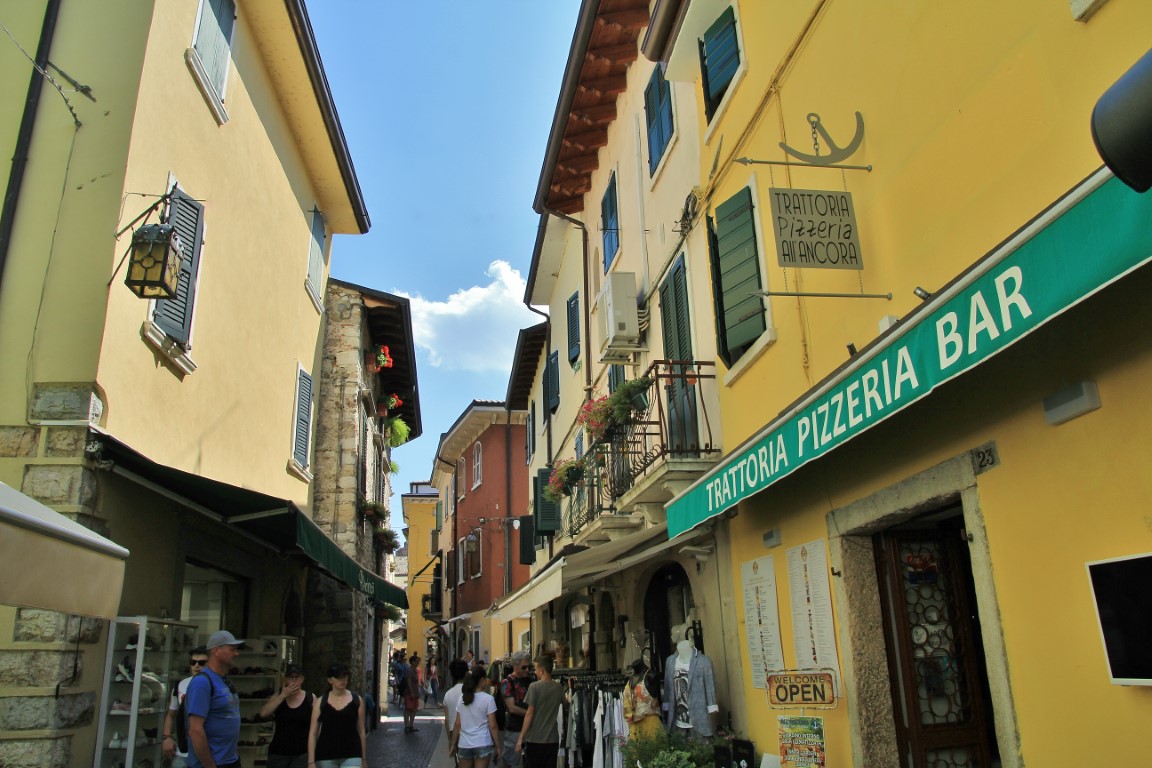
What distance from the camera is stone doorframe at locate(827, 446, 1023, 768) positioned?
15.7 ft

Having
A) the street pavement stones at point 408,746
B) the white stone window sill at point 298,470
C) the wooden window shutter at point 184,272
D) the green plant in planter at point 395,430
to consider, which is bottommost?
the street pavement stones at point 408,746

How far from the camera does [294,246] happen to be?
14.0m

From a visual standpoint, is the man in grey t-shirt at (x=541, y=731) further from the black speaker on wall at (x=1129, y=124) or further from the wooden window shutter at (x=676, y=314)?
the black speaker on wall at (x=1129, y=124)

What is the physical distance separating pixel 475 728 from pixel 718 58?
6.94 m

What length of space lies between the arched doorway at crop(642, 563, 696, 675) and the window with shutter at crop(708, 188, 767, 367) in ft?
13.1

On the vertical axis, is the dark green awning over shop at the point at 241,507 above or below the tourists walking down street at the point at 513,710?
above

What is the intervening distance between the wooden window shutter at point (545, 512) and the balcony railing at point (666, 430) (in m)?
7.42

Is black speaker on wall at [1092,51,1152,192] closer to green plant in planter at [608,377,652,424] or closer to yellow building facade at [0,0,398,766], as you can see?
yellow building facade at [0,0,398,766]

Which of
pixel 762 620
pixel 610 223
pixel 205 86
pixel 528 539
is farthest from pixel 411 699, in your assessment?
pixel 205 86

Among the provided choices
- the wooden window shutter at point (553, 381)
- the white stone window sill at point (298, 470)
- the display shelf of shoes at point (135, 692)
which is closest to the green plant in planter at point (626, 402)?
the display shelf of shoes at point (135, 692)

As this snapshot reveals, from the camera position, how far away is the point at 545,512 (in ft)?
65.2

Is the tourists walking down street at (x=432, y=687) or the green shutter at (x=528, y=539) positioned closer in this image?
the green shutter at (x=528, y=539)

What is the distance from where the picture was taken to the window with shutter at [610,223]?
1396 centimetres

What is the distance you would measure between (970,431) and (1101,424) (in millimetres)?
997
